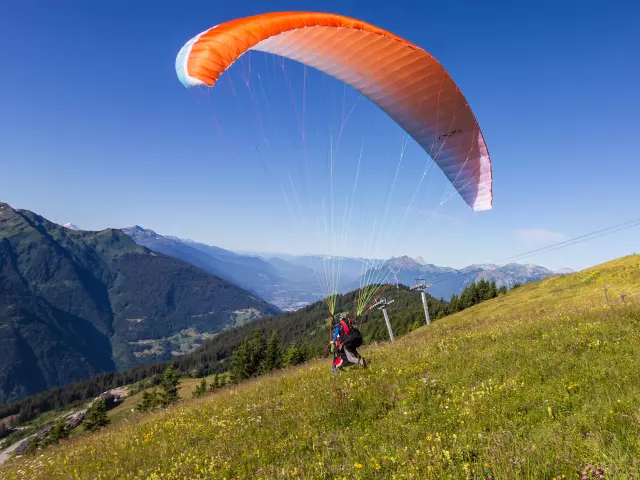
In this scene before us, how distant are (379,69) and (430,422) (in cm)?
1079

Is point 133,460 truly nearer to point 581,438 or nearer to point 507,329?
point 581,438

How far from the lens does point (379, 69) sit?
40.2 feet

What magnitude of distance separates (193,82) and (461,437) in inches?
329

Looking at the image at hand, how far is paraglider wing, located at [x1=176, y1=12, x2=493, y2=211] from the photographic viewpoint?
27.5ft

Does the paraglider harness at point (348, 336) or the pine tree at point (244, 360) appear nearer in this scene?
the paraglider harness at point (348, 336)

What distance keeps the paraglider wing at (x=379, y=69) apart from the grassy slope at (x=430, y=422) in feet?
21.3

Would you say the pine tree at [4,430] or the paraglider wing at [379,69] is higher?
the paraglider wing at [379,69]

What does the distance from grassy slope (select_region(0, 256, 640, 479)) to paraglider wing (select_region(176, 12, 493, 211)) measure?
6.50 meters

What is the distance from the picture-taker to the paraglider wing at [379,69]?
8.37m

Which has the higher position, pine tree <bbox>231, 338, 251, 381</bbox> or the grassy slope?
the grassy slope

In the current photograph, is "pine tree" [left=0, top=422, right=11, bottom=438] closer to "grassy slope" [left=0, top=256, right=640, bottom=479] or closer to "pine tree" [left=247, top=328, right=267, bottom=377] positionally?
"pine tree" [left=247, top=328, right=267, bottom=377]

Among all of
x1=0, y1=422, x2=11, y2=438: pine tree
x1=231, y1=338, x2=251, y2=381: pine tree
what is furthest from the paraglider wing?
x1=0, y1=422, x2=11, y2=438: pine tree

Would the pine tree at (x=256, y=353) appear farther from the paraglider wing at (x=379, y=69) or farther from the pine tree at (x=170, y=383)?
the paraglider wing at (x=379, y=69)

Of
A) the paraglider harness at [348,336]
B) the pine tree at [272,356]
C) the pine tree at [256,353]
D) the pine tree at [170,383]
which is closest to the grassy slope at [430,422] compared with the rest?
the paraglider harness at [348,336]
